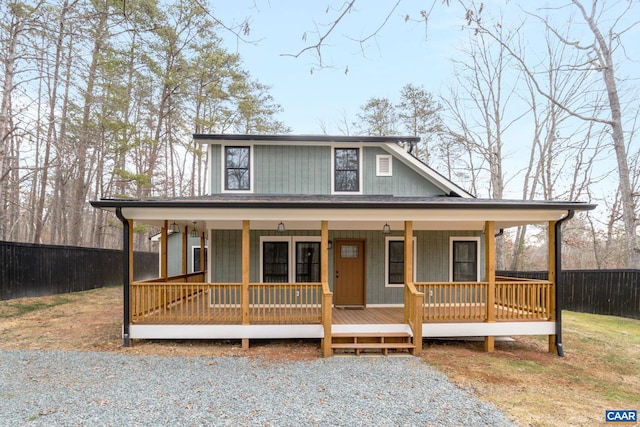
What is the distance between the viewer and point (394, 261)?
9828 mm

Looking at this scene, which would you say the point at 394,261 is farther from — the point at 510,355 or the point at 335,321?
the point at 510,355

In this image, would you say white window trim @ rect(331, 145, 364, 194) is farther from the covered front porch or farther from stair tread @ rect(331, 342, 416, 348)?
stair tread @ rect(331, 342, 416, 348)

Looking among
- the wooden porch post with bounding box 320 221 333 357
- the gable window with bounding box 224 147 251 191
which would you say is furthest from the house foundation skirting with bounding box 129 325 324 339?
the gable window with bounding box 224 147 251 191

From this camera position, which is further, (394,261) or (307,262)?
(394,261)

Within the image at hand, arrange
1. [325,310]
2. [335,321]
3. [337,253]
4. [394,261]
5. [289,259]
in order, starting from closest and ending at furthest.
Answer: [325,310] → [335,321] → [289,259] → [337,253] → [394,261]

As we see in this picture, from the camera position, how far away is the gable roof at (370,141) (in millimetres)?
10023

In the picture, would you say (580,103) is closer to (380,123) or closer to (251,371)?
(380,123)

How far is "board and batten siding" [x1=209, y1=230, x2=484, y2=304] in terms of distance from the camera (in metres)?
9.38

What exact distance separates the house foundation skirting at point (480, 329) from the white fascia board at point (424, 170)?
4289 mm

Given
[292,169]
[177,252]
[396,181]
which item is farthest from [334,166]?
[177,252]

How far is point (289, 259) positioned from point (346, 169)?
3.35m

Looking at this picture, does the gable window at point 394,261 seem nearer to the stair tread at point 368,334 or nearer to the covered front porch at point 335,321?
the covered front porch at point 335,321

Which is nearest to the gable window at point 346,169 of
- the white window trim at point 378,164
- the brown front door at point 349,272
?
the white window trim at point 378,164

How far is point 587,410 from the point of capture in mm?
4676
